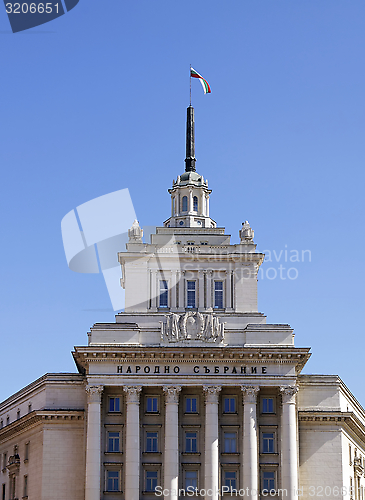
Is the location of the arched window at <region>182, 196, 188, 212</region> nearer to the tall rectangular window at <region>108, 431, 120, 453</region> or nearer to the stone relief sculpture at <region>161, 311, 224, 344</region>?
the stone relief sculpture at <region>161, 311, 224, 344</region>

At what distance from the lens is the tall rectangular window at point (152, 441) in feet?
319

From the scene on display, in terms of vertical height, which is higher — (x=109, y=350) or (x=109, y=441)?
(x=109, y=350)

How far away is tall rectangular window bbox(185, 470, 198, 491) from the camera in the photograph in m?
96.5

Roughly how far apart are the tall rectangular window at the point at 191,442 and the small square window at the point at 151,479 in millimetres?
3728

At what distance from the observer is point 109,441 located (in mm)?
97438

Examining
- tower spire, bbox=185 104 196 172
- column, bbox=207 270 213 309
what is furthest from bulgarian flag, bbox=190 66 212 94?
column, bbox=207 270 213 309

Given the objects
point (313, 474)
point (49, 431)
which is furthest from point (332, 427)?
point (49, 431)

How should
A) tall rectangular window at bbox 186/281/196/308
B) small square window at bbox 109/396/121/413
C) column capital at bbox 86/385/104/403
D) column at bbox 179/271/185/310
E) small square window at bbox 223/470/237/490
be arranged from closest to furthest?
small square window at bbox 223/470/237/490 → column capital at bbox 86/385/104/403 → small square window at bbox 109/396/121/413 → column at bbox 179/271/185/310 → tall rectangular window at bbox 186/281/196/308

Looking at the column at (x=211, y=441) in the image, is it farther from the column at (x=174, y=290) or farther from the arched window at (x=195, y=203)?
the arched window at (x=195, y=203)

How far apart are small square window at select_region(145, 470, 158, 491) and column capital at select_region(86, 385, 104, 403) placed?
8259mm

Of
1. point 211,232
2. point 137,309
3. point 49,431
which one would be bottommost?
point 49,431

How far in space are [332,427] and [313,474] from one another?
5.06 meters

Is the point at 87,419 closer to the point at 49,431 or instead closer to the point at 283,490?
the point at 49,431

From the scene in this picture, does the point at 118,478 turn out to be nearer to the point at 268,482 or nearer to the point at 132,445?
the point at 132,445
